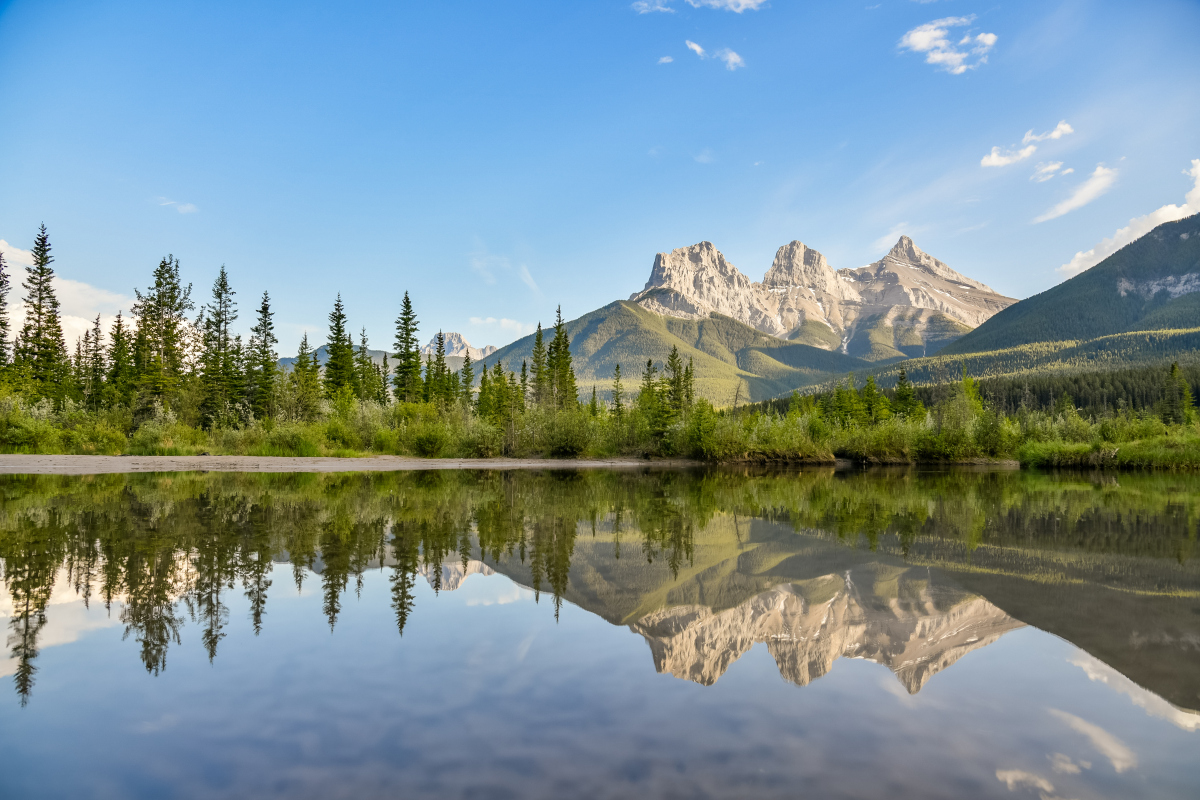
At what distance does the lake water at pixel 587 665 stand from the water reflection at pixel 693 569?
5 centimetres

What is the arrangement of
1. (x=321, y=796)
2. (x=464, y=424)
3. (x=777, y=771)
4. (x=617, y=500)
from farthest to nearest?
1. (x=464, y=424)
2. (x=617, y=500)
3. (x=777, y=771)
4. (x=321, y=796)

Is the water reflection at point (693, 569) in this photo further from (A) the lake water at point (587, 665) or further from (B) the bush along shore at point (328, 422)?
(B) the bush along shore at point (328, 422)

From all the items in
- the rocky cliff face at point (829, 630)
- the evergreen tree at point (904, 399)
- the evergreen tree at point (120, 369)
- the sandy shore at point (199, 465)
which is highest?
the evergreen tree at point (120, 369)

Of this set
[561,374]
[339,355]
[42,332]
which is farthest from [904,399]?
[42,332]

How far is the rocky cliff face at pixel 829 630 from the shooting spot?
4746 millimetres

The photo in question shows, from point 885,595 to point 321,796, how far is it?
19.0 feet

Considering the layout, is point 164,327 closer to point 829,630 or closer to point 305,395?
point 305,395

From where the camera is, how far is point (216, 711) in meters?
3.63

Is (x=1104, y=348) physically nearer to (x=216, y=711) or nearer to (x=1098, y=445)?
(x=1098, y=445)

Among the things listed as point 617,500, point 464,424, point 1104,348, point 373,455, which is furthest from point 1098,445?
point 1104,348

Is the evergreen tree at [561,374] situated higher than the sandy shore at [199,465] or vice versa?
the evergreen tree at [561,374]

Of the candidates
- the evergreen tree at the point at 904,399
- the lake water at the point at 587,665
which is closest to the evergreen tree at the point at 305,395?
the lake water at the point at 587,665

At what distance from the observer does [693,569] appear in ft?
26.1

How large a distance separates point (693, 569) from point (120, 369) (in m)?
57.7
